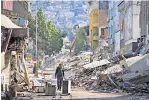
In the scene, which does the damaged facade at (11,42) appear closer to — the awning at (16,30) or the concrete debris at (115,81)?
the awning at (16,30)

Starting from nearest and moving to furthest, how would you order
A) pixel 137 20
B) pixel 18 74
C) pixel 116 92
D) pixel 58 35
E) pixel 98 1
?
pixel 18 74 < pixel 116 92 < pixel 137 20 < pixel 58 35 < pixel 98 1

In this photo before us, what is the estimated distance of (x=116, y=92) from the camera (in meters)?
22.1

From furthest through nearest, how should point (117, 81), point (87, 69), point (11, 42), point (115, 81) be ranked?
point (87, 69), point (115, 81), point (117, 81), point (11, 42)

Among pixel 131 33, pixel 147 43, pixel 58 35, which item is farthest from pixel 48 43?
pixel 147 43

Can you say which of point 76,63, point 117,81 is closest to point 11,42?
point 117,81

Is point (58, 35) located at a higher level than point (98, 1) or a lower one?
lower

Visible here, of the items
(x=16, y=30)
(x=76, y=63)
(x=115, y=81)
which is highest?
(x=16, y=30)

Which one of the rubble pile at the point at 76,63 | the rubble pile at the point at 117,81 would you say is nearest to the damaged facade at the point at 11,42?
the rubble pile at the point at 117,81

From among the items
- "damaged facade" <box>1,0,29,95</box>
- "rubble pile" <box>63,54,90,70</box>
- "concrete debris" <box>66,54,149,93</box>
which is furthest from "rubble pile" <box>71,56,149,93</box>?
"rubble pile" <box>63,54,90,70</box>

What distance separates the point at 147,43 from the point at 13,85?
19.5 m

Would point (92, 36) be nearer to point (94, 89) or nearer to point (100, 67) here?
point (100, 67)

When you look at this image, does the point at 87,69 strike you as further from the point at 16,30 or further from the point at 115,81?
the point at 16,30

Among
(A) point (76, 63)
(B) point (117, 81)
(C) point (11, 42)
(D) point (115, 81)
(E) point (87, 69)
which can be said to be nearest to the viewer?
(C) point (11, 42)

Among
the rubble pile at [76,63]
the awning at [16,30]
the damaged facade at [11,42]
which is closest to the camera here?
the damaged facade at [11,42]
